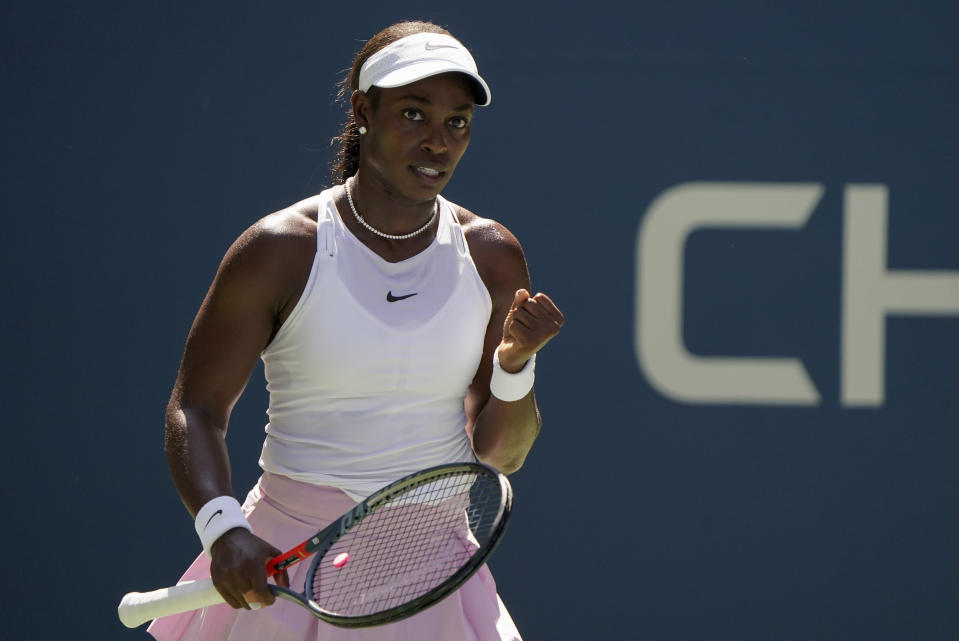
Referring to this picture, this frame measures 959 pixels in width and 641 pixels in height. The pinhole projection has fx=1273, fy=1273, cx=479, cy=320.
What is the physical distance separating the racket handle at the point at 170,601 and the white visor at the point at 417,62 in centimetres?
82

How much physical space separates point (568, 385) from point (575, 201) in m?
0.51

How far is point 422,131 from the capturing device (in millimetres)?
2035

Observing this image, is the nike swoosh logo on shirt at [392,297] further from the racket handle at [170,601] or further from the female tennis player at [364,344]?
the racket handle at [170,601]

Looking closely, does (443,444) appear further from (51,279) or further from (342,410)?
(51,279)

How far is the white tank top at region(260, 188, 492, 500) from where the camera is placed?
1.99 meters

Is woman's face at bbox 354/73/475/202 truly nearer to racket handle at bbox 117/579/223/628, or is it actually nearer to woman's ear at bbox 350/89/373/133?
woman's ear at bbox 350/89/373/133

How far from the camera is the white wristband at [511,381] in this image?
2.10 m

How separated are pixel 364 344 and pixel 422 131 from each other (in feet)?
1.16

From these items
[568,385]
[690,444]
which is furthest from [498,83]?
[690,444]

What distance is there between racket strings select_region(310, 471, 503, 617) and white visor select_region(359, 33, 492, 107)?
621mm

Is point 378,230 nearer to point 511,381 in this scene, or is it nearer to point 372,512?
point 511,381

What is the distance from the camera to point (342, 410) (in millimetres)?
2018

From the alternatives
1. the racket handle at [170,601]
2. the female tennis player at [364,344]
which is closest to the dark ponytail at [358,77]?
the female tennis player at [364,344]

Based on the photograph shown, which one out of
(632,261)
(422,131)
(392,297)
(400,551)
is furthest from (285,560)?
(632,261)
